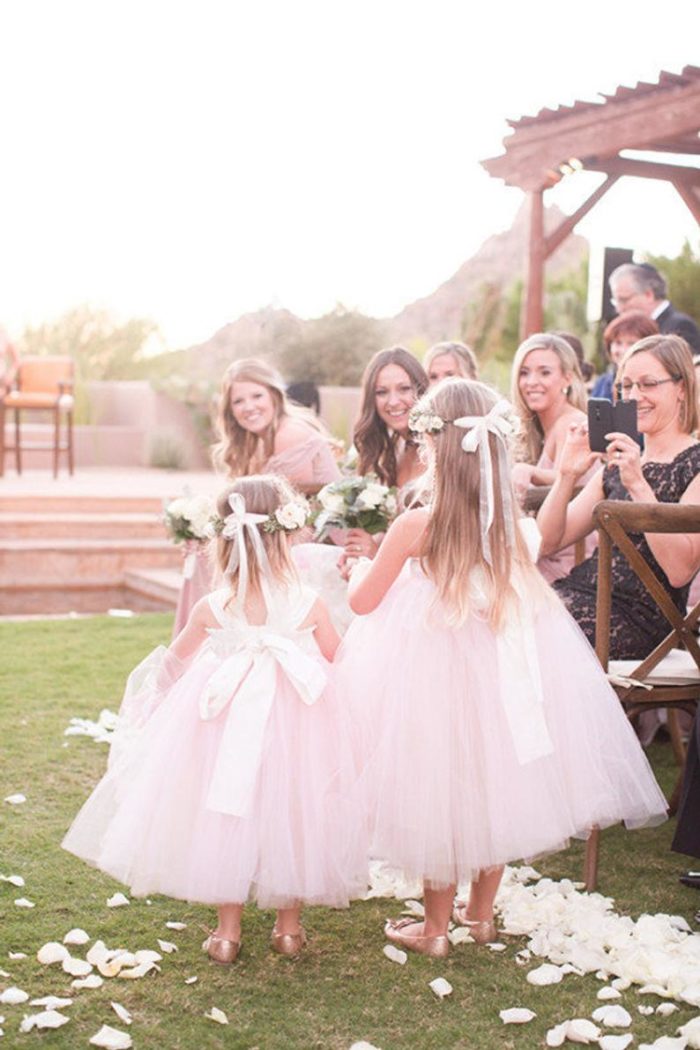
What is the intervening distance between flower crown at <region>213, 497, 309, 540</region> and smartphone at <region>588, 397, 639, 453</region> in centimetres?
108

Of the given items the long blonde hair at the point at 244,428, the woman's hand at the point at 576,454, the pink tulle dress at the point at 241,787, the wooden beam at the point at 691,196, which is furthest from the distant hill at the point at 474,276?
the pink tulle dress at the point at 241,787

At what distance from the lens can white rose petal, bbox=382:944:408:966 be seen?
3.06 meters

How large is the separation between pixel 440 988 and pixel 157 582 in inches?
243

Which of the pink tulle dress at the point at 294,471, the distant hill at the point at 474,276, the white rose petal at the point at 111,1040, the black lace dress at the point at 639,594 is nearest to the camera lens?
the white rose petal at the point at 111,1040

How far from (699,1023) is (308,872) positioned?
2.90ft

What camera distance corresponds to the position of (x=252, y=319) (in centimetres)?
2489

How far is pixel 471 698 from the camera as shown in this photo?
3051mm

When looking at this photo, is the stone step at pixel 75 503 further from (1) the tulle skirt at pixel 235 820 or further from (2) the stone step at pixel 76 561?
(1) the tulle skirt at pixel 235 820

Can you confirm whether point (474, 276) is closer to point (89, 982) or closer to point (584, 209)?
point (584, 209)

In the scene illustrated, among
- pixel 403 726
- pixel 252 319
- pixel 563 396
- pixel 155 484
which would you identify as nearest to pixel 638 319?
pixel 563 396

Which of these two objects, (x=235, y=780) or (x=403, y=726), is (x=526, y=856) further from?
(x=235, y=780)

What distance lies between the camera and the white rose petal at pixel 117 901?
11.0 feet

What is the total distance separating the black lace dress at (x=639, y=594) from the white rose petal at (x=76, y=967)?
6.08ft

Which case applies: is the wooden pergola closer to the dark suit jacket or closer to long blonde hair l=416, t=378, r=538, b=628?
the dark suit jacket
